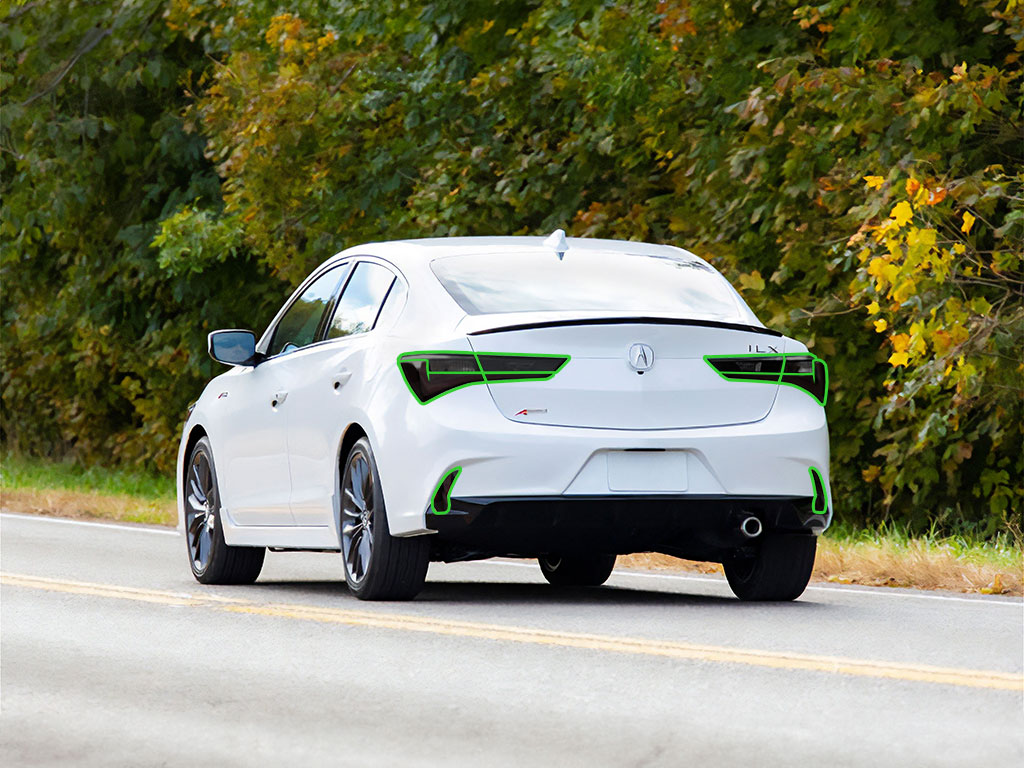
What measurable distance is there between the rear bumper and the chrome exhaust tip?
24 mm

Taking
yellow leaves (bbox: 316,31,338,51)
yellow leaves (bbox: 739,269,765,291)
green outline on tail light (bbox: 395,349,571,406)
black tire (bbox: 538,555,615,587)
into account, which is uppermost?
A: green outline on tail light (bbox: 395,349,571,406)

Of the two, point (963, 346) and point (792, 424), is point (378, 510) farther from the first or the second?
point (963, 346)

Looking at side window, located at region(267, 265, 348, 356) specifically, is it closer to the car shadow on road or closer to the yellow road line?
the car shadow on road

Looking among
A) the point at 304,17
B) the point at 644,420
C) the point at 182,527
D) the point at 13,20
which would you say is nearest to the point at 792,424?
the point at 644,420

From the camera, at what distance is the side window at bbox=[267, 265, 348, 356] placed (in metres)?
10.2

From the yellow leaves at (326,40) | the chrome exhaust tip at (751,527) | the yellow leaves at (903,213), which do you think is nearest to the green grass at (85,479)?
the yellow leaves at (326,40)

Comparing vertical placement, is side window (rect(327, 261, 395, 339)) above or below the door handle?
above

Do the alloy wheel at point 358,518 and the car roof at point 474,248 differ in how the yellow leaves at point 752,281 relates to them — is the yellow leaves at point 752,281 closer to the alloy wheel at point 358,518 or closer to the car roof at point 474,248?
the car roof at point 474,248

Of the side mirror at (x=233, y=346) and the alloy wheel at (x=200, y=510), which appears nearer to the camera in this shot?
the side mirror at (x=233, y=346)

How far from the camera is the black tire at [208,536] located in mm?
10991

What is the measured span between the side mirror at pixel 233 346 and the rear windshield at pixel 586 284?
5.60 feet

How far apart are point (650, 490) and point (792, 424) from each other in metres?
0.80

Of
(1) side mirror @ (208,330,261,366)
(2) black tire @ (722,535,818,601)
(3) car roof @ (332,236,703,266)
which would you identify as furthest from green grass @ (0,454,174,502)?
(2) black tire @ (722,535,818,601)

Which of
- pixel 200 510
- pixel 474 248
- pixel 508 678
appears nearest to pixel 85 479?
pixel 200 510
